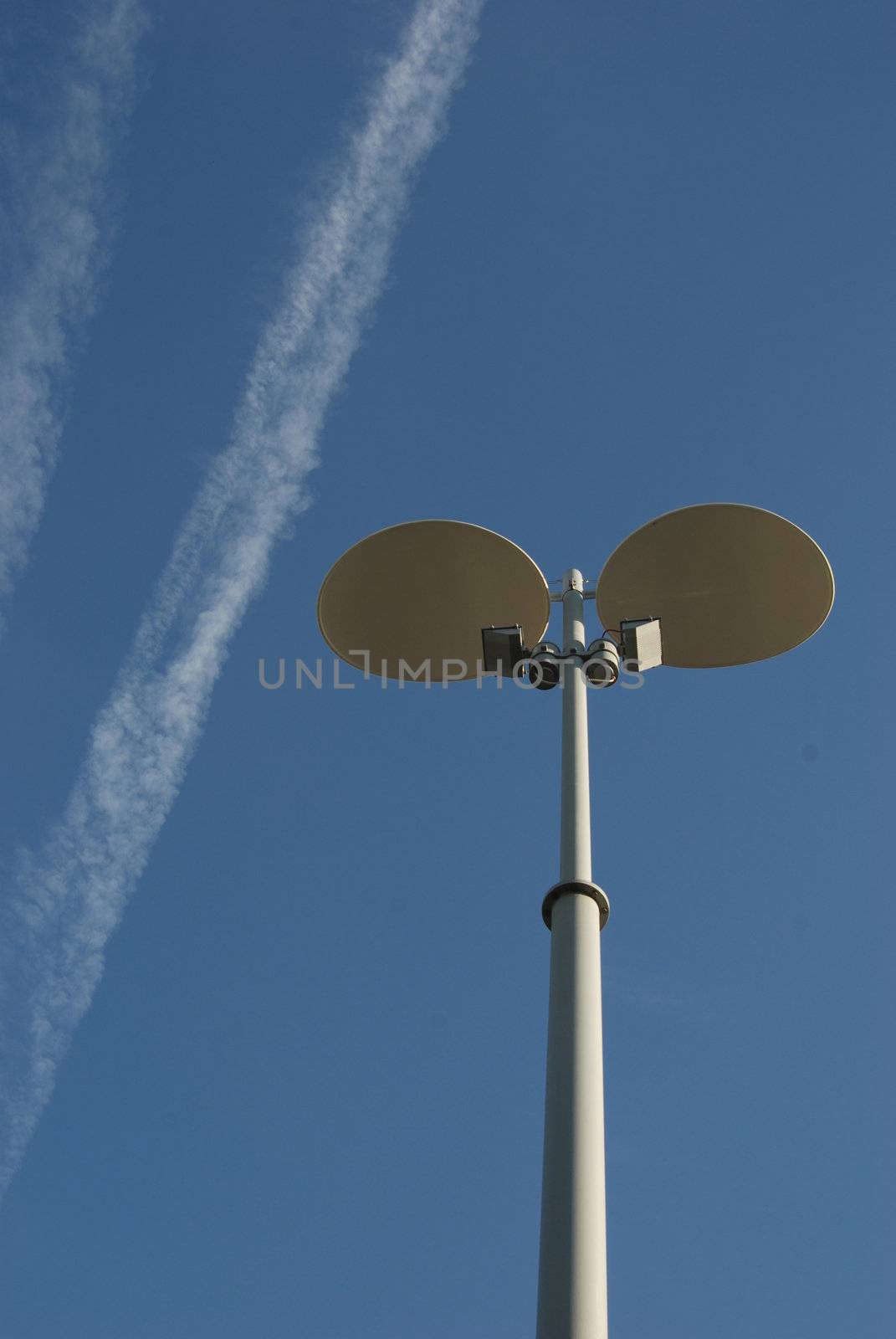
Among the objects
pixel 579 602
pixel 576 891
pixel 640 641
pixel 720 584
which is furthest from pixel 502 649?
pixel 576 891

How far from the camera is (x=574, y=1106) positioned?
5.06 metres

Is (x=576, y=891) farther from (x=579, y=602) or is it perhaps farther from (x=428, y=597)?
(x=428, y=597)

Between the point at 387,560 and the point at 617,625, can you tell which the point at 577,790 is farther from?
the point at 387,560

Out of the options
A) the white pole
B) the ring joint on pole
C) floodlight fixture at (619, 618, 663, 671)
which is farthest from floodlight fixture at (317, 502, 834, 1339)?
the ring joint on pole

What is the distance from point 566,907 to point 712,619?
2.50 metres

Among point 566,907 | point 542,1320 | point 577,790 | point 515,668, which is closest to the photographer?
point 542,1320

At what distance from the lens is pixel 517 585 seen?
7633 mm

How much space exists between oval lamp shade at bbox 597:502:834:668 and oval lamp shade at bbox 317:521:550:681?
0.48 meters

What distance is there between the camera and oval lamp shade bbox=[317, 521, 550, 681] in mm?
7641

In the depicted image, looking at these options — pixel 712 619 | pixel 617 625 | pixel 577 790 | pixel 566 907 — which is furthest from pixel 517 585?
pixel 566 907

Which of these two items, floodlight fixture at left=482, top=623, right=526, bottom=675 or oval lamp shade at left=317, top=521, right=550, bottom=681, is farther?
oval lamp shade at left=317, top=521, right=550, bottom=681

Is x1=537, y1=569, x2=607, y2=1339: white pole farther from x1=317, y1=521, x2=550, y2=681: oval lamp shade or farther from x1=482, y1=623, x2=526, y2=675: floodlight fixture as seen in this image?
x1=317, y1=521, x2=550, y2=681: oval lamp shade

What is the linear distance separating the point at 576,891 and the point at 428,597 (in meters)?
2.44

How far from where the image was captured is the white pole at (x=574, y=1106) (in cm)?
454
